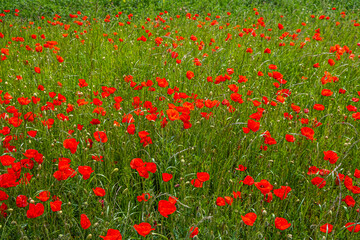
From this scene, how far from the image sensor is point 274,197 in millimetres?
1700

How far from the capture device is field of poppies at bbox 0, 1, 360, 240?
4.79ft

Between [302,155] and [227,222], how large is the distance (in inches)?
35.4

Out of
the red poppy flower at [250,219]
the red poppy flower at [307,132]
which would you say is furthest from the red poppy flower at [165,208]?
the red poppy flower at [307,132]

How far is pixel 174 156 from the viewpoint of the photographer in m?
1.90

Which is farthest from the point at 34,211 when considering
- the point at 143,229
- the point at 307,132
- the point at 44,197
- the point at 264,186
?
the point at 307,132

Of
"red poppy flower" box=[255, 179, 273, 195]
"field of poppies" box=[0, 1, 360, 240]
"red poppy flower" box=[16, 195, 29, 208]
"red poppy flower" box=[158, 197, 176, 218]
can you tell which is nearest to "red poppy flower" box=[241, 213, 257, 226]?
"field of poppies" box=[0, 1, 360, 240]

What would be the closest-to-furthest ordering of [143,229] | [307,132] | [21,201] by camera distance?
[143,229]
[21,201]
[307,132]

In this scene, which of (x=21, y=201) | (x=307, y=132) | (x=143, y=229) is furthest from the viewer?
(x=307, y=132)

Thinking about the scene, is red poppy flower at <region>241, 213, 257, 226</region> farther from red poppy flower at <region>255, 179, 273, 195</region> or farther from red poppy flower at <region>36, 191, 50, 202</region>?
red poppy flower at <region>36, 191, 50, 202</region>

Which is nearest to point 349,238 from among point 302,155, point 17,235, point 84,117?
point 302,155

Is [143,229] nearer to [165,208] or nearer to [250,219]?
[165,208]

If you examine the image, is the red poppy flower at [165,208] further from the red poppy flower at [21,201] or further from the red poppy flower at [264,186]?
the red poppy flower at [21,201]

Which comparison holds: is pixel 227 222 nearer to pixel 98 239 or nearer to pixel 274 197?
pixel 274 197

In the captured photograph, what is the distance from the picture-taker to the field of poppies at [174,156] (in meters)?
1.46
